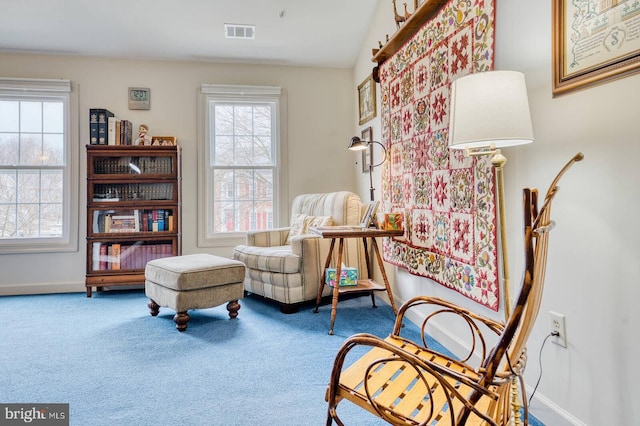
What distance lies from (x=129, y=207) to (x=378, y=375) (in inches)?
127

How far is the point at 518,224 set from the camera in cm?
163

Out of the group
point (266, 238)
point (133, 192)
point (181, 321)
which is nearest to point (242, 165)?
point (266, 238)

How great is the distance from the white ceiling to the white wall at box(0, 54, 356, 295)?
0.13 m

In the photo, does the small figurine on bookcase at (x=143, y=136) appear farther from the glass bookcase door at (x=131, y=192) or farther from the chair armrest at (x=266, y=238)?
the chair armrest at (x=266, y=238)

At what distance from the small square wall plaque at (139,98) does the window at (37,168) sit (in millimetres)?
591

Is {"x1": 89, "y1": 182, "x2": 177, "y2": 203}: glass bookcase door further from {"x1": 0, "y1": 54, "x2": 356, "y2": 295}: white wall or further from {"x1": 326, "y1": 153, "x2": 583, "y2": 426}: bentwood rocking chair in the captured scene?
{"x1": 326, "y1": 153, "x2": 583, "y2": 426}: bentwood rocking chair

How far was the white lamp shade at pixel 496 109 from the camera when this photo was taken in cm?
125

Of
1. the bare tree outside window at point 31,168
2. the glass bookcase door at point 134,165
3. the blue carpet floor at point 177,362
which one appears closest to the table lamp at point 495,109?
the blue carpet floor at point 177,362

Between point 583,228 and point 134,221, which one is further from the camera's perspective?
point 134,221

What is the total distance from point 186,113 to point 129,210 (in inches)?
47.3

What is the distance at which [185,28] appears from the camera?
3.53 meters

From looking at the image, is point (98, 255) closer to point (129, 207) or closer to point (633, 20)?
point (129, 207)

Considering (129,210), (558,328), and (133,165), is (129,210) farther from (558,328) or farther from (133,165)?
(558,328)

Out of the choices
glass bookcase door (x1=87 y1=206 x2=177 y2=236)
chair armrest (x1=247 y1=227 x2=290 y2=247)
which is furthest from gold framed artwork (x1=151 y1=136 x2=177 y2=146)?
chair armrest (x1=247 y1=227 x2=290 y2=247)
